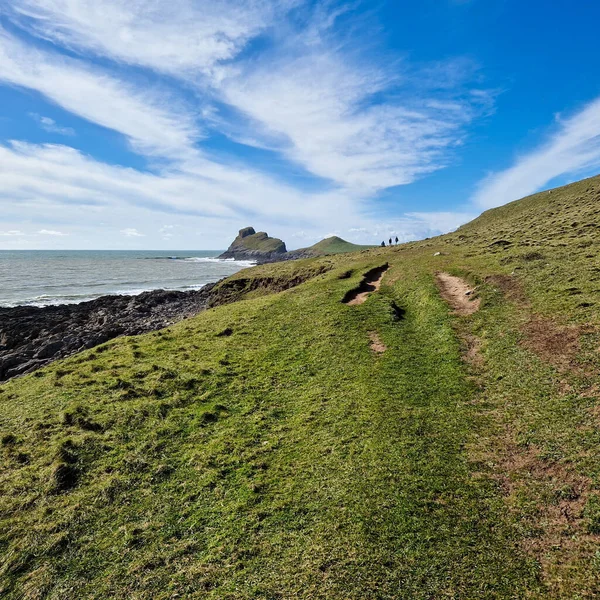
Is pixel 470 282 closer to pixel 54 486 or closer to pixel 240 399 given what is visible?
pixel 240 399

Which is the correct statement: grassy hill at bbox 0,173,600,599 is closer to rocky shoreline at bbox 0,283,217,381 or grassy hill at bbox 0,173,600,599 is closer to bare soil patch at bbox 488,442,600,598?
bare soil patch at bbox 488,442,600,598

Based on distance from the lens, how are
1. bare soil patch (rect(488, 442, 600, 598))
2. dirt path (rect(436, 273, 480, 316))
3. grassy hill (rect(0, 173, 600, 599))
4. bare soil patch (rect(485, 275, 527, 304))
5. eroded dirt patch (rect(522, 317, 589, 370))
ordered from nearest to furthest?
bare soil patch (rect(488, 442, 600, 598))
grassy hill (rect(0, 173, 600, 599))
eroded dirt patch (rect(522, 317, 589, 370))
bare soil patch (rect(485, 275, 527, 304))
dirt path (rect(436, 273, 480, 316))

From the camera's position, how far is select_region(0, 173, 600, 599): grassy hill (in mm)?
9656

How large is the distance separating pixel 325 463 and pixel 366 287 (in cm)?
2723

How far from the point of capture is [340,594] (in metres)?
8.88

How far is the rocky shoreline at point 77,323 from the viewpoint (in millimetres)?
36875

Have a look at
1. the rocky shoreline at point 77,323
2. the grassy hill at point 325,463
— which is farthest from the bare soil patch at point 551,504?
the rocky shoreline at point 77,323

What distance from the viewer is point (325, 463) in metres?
13.8

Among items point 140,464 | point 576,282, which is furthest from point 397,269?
point 140,464

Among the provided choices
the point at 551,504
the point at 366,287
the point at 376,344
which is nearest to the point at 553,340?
the point at 376,344

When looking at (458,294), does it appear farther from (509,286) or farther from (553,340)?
(553,340)

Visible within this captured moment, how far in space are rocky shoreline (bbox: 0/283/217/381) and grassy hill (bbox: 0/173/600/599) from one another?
1329cm

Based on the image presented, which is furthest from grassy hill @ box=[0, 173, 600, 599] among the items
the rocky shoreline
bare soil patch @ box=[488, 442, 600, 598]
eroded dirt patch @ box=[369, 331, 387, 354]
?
the rocky shoreline

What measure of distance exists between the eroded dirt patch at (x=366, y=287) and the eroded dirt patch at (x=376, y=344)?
6.99 meters
